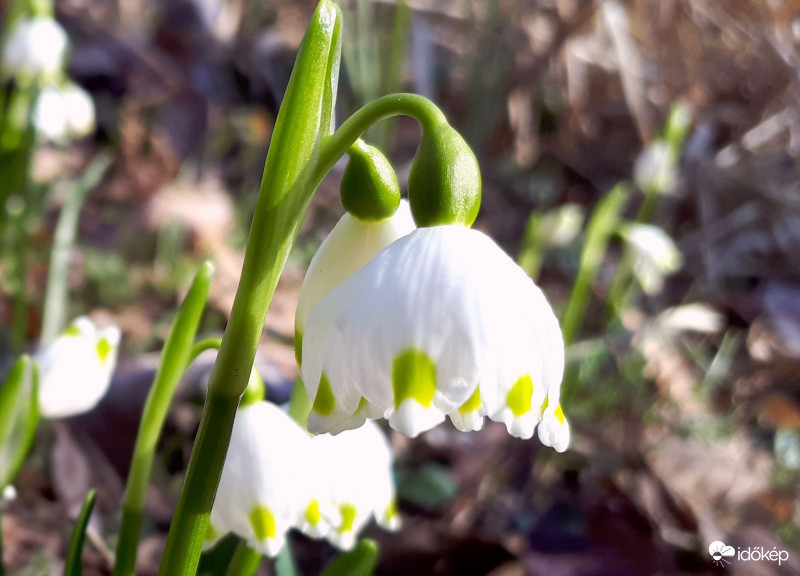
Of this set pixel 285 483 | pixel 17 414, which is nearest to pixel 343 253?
pixel 285 483

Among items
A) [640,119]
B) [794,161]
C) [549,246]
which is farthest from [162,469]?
[794,161]

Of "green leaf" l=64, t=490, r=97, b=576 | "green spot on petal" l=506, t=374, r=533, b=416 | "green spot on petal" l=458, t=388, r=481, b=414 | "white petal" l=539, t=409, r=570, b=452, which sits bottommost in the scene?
"green leaf" l=64, t=490, r=97, b=576

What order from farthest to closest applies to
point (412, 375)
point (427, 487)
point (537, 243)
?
point (537, 243)
point (427, 487)
point (412, 375)

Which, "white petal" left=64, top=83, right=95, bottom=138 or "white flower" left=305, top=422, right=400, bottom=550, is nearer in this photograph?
"white flower" left=305, top=422, right=400, bottom=550

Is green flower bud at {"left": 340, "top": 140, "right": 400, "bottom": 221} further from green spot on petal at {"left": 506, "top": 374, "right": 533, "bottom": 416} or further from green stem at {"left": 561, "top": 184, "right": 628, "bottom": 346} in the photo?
green stem at {"left": 561, "top": 184, "right": 628, "bottom": 346}

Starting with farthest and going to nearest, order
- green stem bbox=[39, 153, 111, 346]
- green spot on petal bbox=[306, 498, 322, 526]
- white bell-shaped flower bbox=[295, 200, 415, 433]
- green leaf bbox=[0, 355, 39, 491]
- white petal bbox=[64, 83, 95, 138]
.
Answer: white petal bbox=[64, 83, 95, 138] < green stem bbox=[39, 153, 111, 346] < green leaf bbox=[0, 355, 39, 491] < green spot on petal bbox=[306, 498, 322, 526] < white bell-shaped flower bbox=[295, 200, 415, 433]

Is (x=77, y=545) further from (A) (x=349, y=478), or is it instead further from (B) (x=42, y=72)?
(B) (x=42, y=72)

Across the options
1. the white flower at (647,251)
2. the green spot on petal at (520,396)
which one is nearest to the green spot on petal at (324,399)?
the green spot on petal at (520,396)

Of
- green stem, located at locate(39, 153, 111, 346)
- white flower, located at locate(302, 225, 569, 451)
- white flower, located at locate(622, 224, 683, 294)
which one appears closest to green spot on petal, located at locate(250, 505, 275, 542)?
white flower, located at locate(302, 225, 569, 451)
